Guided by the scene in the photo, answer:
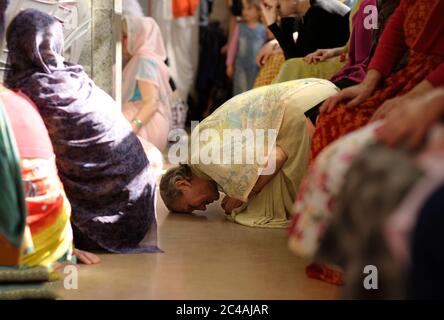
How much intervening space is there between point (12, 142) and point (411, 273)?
1.41 meters

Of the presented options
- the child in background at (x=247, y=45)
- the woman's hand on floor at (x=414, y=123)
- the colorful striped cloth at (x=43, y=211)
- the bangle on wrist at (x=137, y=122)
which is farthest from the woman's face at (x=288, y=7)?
the child in background at (x=247, y=45)

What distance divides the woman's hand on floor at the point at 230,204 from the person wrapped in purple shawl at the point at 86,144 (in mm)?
720

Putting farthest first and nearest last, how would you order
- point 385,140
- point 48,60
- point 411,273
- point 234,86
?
1. point 234,86
2. point 48,60
3. point 385,140
4. point 411,273

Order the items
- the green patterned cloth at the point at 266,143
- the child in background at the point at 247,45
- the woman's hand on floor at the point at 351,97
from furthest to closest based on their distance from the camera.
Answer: the child in background at the point at 247,45 → the green patterned cloth at the point at 266,143 → the woman's hand on floor at the point at 351,97

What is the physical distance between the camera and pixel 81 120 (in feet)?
10.9

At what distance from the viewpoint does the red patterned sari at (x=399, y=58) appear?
2.87m

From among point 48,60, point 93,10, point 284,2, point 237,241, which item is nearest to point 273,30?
point 284,2

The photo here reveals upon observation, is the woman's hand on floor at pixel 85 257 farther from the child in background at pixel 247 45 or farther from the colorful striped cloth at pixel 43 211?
the child in background at pixel 247 45

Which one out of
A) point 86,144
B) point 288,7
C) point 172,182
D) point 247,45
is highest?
point 288,7

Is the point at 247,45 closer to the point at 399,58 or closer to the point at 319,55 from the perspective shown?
the point at 319,55

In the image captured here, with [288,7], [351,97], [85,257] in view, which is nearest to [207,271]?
[85,257]

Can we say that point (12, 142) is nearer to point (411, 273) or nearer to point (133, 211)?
point (133, 211)

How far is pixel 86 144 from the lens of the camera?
3375mm

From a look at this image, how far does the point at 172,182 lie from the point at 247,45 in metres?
4.95
